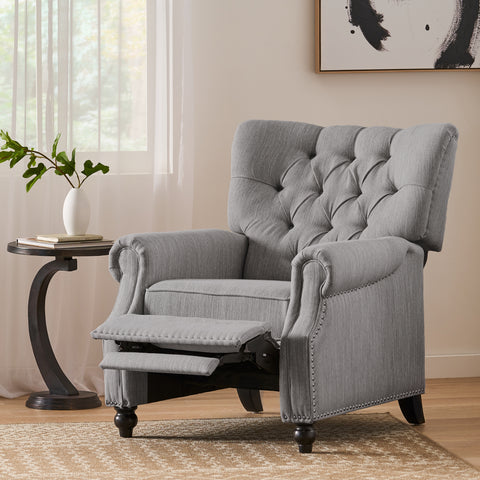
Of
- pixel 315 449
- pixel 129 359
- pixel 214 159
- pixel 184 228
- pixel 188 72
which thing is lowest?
pixel 315 449

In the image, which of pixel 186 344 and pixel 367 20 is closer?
pixel 186 344

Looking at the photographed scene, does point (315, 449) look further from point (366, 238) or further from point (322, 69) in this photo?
point (322, 69)

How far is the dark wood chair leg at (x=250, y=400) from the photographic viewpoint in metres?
3.13

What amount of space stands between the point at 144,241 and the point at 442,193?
912mm

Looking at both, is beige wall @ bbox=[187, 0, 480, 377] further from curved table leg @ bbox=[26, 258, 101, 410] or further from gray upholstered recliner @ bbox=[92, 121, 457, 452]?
curved table leg @ bbox=[26, 258, 101, 410]

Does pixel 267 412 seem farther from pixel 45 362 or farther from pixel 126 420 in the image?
pixel 45 362

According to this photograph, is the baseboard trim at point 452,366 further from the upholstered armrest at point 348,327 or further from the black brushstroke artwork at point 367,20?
the black brushstroke artwork at point 367,20

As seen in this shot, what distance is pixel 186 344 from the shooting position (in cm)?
242

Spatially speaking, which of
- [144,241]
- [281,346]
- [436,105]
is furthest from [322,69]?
[281,346]

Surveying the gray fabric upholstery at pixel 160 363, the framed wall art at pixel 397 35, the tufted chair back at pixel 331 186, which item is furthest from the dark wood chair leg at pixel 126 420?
the framed wall art at pixel 397 35

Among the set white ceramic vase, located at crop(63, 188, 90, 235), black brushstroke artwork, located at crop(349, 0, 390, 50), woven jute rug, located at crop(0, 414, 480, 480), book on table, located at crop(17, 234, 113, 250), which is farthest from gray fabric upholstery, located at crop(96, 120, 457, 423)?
black brushstroke artwork, located at crop(349, 0, 390, 50)

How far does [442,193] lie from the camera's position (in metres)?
2.83

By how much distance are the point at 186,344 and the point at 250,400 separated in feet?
2.56

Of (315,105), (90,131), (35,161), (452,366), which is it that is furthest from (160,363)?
(452,366)
